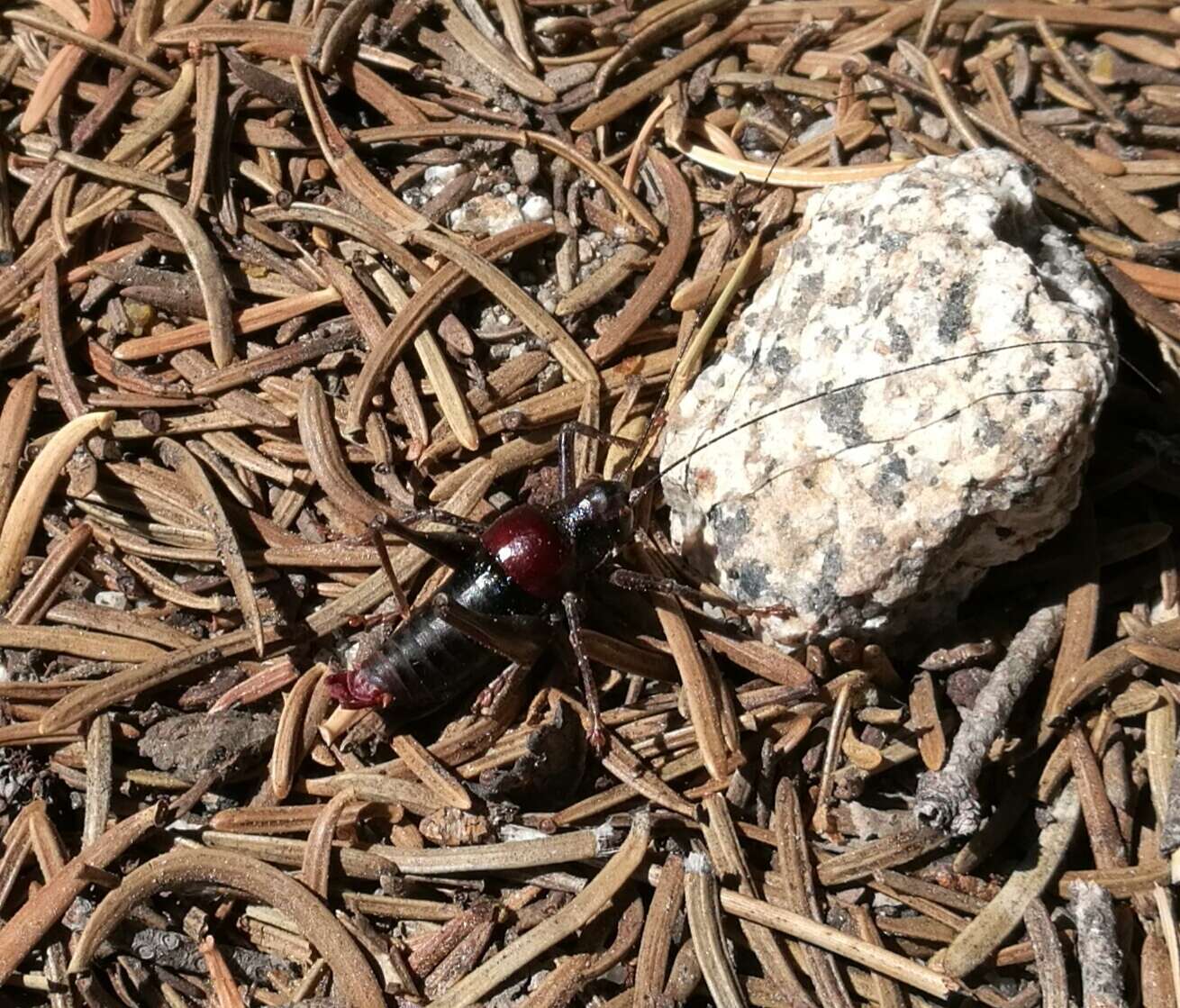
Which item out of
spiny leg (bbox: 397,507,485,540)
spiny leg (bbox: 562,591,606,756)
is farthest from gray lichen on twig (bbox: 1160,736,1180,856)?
spiny leg (bbox: 397,507,485,540)

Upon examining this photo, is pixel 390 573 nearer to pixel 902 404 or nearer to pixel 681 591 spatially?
pixel 681 591

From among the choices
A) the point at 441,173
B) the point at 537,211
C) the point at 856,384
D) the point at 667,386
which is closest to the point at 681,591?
the point at 667,386

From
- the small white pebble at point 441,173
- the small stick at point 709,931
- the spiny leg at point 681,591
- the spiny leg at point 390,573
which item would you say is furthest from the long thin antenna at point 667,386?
the small stick at point 709,931

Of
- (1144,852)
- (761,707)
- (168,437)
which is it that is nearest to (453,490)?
(168,437)

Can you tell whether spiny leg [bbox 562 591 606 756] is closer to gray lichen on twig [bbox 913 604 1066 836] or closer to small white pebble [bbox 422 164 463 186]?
gray lichen on twig [bbox 913 604 1066 836]

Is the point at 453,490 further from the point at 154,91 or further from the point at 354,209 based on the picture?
the point at 154,91
